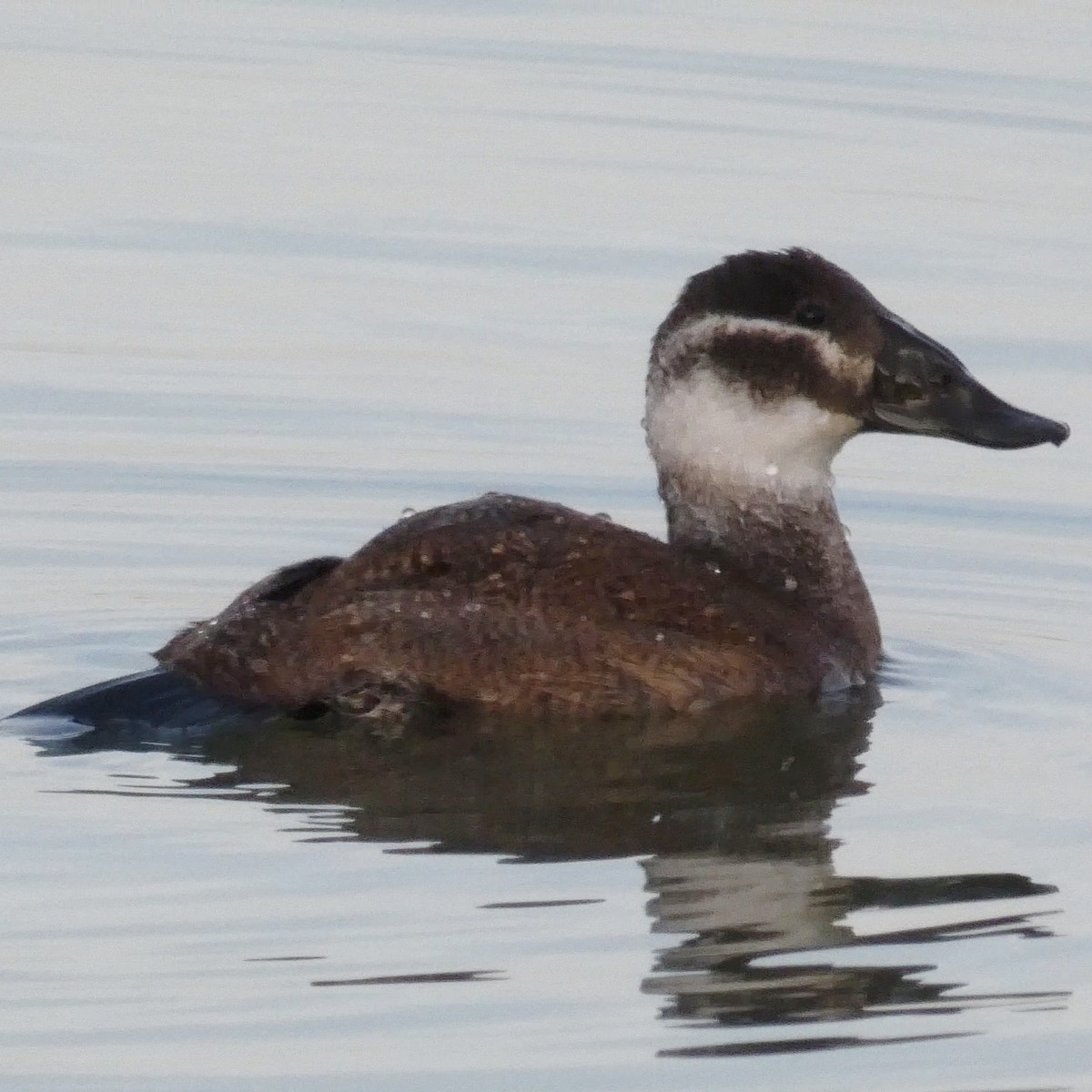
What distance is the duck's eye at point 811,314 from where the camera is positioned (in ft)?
27.9

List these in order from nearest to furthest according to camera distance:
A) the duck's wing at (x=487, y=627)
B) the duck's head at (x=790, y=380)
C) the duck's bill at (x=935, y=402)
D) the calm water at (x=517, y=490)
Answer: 1. the calm water at (x=517, y=490)
2. the duck's wing at (x=487, y=627)
3. the duck's head at (x=790, y=380)
4. the duck's bill at (x=935, y=402)

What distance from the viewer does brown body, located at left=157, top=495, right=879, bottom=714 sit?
25.2 feet

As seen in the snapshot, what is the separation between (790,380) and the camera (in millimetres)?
8531

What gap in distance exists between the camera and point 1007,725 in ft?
26.8

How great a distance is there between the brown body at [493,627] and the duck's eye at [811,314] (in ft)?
2.71

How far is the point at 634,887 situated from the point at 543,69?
9.64 meters

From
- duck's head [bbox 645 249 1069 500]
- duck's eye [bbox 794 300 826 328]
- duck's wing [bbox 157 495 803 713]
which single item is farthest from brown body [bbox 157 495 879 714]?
duck's eye [bbox 794 300 826 328]

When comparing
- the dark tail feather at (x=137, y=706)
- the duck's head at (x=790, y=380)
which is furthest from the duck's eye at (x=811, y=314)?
the dark tail feather at (x=137, y=706)

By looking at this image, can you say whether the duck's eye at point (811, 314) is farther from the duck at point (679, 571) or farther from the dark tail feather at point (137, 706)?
the dark tail feather at point (137, 706)

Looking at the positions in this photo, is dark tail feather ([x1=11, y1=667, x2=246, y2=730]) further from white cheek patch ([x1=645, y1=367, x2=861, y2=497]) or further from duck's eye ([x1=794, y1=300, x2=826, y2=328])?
duck's eye ([x1=794, y1=300, x2=826, y2=328])

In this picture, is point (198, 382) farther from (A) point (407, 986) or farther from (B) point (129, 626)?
(A) point (407, 986)

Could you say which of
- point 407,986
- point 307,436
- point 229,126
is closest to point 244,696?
point 407,986

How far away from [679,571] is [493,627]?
593 mm

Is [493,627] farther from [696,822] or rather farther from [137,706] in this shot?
[137,706]
